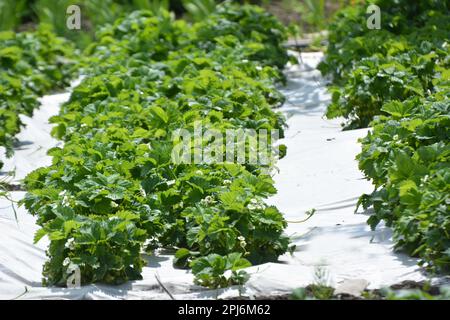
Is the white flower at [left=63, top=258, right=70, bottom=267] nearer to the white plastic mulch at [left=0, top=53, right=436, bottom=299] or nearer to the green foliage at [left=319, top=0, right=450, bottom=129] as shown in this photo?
the white plastic mulch at [left=0, top=53, right=436, bottom=299]

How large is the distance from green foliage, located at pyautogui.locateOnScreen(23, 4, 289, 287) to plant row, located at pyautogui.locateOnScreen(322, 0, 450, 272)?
0.54 meters

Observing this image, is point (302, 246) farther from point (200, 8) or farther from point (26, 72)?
point (200, 8)

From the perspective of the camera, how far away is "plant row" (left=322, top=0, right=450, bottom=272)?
13.5 ft

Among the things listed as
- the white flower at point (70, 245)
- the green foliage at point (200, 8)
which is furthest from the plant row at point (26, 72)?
the white flower at point (70, 245)

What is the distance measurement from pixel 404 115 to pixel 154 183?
56.8 inches

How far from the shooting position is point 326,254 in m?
4.57

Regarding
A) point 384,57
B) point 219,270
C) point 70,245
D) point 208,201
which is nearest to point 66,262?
point 70,245

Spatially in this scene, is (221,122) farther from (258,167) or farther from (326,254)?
(326,254)

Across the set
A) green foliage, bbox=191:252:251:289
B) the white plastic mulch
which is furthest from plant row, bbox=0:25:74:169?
green foliage, bbox=191:252:251:289

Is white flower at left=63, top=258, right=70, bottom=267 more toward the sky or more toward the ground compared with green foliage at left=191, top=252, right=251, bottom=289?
more toward the sky

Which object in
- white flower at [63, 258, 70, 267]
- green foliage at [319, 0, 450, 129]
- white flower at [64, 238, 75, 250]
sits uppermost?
green foliage at [319, 0, 450, 129]

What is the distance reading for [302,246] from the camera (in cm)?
472

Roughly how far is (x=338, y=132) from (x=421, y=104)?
1364 millimetres

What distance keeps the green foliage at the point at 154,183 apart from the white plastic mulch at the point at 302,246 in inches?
4.1
